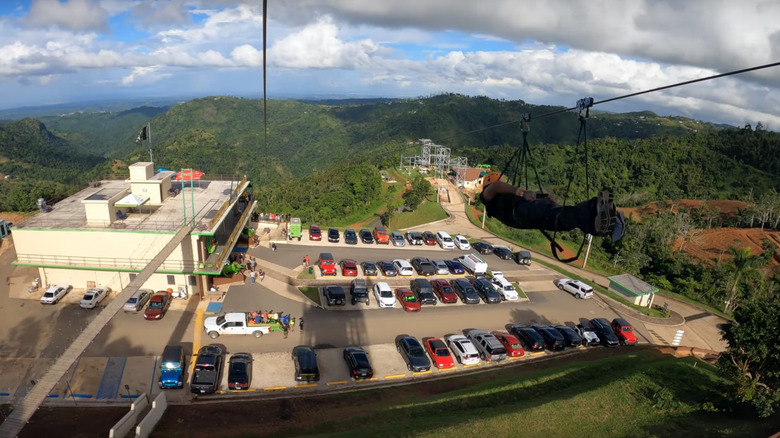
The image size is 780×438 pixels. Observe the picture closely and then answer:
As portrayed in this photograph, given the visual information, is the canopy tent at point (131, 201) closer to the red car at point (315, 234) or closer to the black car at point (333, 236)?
the red car at point (315, 234)

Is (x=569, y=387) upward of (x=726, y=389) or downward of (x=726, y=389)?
downward

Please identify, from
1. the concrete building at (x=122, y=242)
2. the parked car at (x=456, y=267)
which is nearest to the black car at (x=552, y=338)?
the parked car at (x=456, y=267)

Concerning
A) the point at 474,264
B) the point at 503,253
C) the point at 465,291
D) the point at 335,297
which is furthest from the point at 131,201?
the point at 503,253

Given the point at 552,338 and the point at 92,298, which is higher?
the point at 92,298

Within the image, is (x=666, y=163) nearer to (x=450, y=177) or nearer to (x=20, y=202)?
(x=450, y=177)

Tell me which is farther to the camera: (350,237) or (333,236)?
(350,237)

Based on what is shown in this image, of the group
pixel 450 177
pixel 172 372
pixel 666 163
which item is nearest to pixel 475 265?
pixel 172 372

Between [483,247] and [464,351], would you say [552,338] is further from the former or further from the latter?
[483,247]
